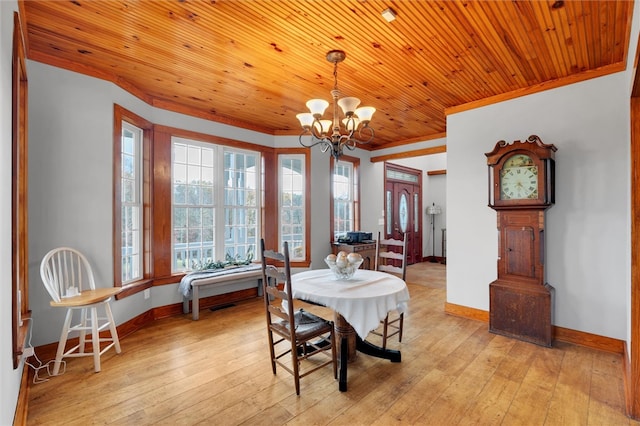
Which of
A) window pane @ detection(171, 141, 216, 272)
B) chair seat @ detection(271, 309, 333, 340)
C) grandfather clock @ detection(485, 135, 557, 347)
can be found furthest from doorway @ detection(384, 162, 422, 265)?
chair seat @ detection(271, 309, 333, 340)

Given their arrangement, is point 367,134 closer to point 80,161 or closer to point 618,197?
point 618,197

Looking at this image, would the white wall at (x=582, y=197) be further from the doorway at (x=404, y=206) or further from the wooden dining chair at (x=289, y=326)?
the doorway at (x=404, y=206)

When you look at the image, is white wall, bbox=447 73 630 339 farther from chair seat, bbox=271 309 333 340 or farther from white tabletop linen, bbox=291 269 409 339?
chair seat, bbox=271 309 333 340

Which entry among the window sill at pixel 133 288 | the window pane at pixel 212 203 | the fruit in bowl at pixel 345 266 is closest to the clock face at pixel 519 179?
the fruit in bowl at pixel 345 266

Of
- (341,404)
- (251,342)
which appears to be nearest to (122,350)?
(251,342)

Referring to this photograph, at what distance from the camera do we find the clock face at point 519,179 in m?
3.02

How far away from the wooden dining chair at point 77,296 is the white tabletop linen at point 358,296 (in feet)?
5.52

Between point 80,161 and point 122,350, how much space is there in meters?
1.81

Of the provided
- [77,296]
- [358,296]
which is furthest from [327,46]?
[77,296]

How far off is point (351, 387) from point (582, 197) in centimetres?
280

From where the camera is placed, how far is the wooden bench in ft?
11.9

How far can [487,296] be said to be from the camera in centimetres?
351

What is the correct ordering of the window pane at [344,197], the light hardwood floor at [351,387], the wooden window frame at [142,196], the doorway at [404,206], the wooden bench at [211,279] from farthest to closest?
the doorway at [404,206] < the window pane at [344,197] < the wooden bench at [211,279] < the wooden window frame at [142,196] < the light hardwood floor at [351,387]

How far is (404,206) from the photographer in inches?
287
